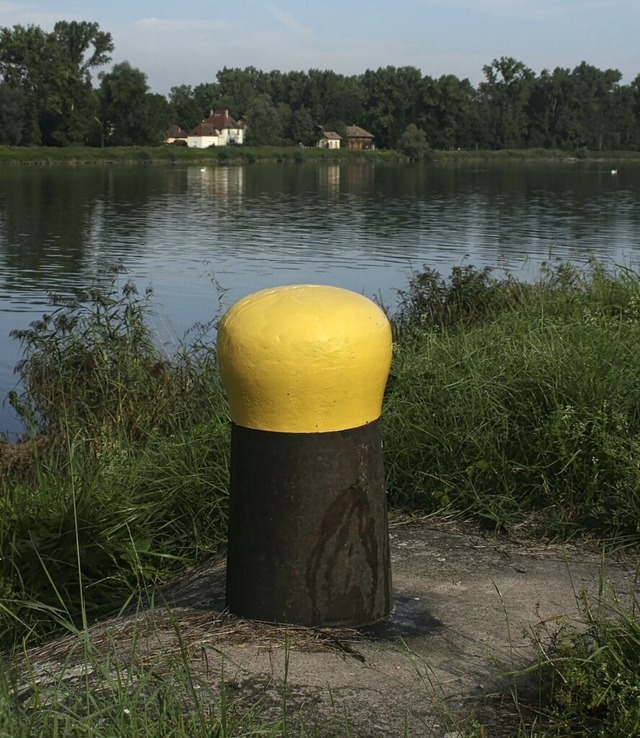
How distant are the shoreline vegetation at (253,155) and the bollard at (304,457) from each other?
78.8 meters

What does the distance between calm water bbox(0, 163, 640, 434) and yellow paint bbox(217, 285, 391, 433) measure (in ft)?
21.5

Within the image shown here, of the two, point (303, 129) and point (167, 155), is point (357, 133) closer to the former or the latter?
point (303, 129)

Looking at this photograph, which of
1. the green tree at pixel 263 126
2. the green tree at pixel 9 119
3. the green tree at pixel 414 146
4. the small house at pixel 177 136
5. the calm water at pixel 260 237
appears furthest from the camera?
the green tree at pixel 263 126

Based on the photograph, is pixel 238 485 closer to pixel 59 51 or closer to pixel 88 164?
pixel 88 164

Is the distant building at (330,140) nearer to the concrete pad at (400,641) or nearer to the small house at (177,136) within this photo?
the small house at (177,136)

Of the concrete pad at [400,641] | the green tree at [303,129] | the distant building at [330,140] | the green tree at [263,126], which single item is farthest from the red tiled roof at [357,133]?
the concrete pad at [400,641]

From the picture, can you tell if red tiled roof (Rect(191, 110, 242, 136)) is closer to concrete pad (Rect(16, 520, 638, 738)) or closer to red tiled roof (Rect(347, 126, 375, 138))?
red tiled roof (Rect(347, 126, 375, 138))

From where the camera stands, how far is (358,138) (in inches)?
5148

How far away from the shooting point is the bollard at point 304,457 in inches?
127

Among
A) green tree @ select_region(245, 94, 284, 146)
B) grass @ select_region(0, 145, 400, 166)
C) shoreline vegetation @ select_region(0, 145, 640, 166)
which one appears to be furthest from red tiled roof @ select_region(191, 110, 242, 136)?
grass @ select_region(0, 145, 400, 166)

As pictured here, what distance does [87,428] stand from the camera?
796 cm

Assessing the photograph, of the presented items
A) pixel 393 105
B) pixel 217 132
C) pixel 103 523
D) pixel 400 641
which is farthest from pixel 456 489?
pixel 393 105

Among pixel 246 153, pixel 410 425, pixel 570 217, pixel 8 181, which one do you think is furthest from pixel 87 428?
pixel 246 153

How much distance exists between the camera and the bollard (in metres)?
3.23
